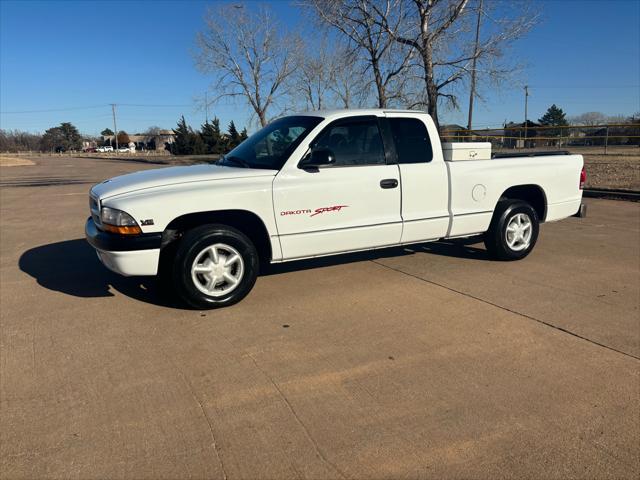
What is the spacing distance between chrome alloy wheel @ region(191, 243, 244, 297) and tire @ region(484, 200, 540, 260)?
3.27 m

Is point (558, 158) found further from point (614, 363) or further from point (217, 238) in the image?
point (217, 238)

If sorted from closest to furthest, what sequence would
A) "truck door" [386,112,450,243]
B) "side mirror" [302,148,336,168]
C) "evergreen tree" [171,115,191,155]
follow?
"side mirror" [302,148,336,168], "truck door" [386,112,450,243], "evergreen tree" [171,115,191,155]

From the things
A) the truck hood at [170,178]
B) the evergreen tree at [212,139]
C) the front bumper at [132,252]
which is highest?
the evergreen tree at [212,139]

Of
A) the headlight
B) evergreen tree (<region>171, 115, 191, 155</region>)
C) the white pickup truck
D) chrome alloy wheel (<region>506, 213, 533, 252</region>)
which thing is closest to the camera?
the headlight

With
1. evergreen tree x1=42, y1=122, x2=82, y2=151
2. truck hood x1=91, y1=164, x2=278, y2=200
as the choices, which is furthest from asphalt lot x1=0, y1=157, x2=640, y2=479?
evergreen tree x1=42, y1=122, x2=82, y2=151

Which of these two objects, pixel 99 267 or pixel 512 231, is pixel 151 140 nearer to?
pixel 99 267

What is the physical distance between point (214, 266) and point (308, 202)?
1.09m

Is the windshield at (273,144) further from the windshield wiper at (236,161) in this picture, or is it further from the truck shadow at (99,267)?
the truck shadow at (99,267)

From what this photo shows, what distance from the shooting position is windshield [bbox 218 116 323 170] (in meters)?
4.91

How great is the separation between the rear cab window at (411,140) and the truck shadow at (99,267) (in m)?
1.53

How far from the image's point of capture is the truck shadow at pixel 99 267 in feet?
16.8

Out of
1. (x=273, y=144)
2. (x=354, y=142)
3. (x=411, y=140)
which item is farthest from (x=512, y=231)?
(x=273, y=144)

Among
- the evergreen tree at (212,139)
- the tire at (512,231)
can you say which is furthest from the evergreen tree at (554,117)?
the tire at (512,231)

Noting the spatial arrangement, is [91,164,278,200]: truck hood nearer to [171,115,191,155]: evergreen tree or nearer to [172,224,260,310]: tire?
[172,224,260,310]: tire
